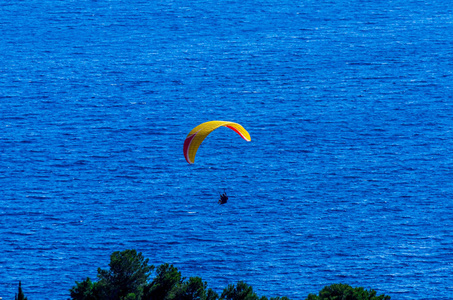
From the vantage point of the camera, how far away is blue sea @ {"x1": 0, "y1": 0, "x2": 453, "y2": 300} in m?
97.1

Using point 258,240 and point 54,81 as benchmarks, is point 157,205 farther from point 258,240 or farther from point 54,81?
point 54,81

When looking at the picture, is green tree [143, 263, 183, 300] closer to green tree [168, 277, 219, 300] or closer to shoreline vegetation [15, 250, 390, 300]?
shoreline vegetation [15, 250, 390, 300]

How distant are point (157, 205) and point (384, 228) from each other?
35.7m

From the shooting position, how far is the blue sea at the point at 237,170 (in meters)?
97.1

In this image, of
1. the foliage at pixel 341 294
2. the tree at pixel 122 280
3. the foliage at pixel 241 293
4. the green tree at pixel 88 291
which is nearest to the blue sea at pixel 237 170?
the green tree at pixel 88 291

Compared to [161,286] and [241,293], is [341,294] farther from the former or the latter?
[161,286]

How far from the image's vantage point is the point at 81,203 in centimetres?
11656

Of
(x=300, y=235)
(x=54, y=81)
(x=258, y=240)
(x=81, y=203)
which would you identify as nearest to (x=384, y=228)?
(x=300, y=235)

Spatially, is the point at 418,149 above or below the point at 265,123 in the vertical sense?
below

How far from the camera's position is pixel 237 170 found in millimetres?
129750

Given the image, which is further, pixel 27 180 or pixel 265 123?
pixel 265 123

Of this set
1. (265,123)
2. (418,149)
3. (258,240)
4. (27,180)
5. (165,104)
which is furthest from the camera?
(165,104)

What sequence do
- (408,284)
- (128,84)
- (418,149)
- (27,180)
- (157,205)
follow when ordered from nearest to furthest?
(408,284)
(157,205)
(27,180)
(418,149)
(128,84)

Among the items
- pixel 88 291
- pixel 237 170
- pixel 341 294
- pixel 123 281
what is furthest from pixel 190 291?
pixel 237 170
